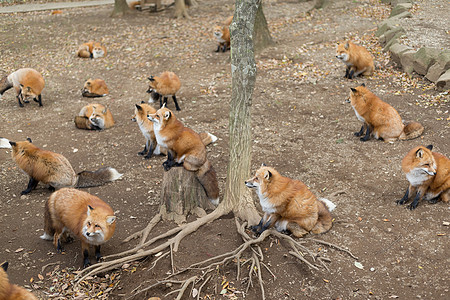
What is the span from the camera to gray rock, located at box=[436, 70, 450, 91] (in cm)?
1088

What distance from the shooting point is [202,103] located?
12.2 metres

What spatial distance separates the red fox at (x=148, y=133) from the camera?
9227 millimetres

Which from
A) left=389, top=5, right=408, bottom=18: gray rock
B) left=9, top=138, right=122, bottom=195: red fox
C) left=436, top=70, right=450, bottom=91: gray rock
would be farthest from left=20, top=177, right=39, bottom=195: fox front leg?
left=389, top=5, right=408, bottom=18: gray rock

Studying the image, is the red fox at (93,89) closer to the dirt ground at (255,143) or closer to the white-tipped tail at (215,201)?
the dirt ground at (255,143)

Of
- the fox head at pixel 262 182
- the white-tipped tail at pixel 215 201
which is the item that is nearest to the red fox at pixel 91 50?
the white-tipped tail at pixel 215 201

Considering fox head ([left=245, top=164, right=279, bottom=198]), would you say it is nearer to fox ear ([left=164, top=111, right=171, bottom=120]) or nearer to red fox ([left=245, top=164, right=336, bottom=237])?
red fox ([left=245, top=164, right=336, bottom=237])

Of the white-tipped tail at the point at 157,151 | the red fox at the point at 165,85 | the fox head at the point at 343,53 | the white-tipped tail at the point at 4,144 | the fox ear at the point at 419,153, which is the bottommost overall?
the white-tipped tail at the point at 4,144

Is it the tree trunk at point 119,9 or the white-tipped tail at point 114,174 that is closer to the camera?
the white-tipped tail at point 114,174

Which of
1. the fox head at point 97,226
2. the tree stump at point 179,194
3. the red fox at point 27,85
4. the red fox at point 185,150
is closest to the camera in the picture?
the fox head at point 97,226

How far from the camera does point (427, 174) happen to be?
22.3 ft

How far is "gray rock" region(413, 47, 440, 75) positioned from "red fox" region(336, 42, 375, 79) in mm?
1213

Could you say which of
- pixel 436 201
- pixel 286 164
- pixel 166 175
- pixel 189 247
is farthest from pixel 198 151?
pixel 436 201

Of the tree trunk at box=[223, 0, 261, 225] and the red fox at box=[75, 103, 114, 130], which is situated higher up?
the tree trunk at box=[223, 0, 261, 225]

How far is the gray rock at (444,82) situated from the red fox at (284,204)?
657cm
